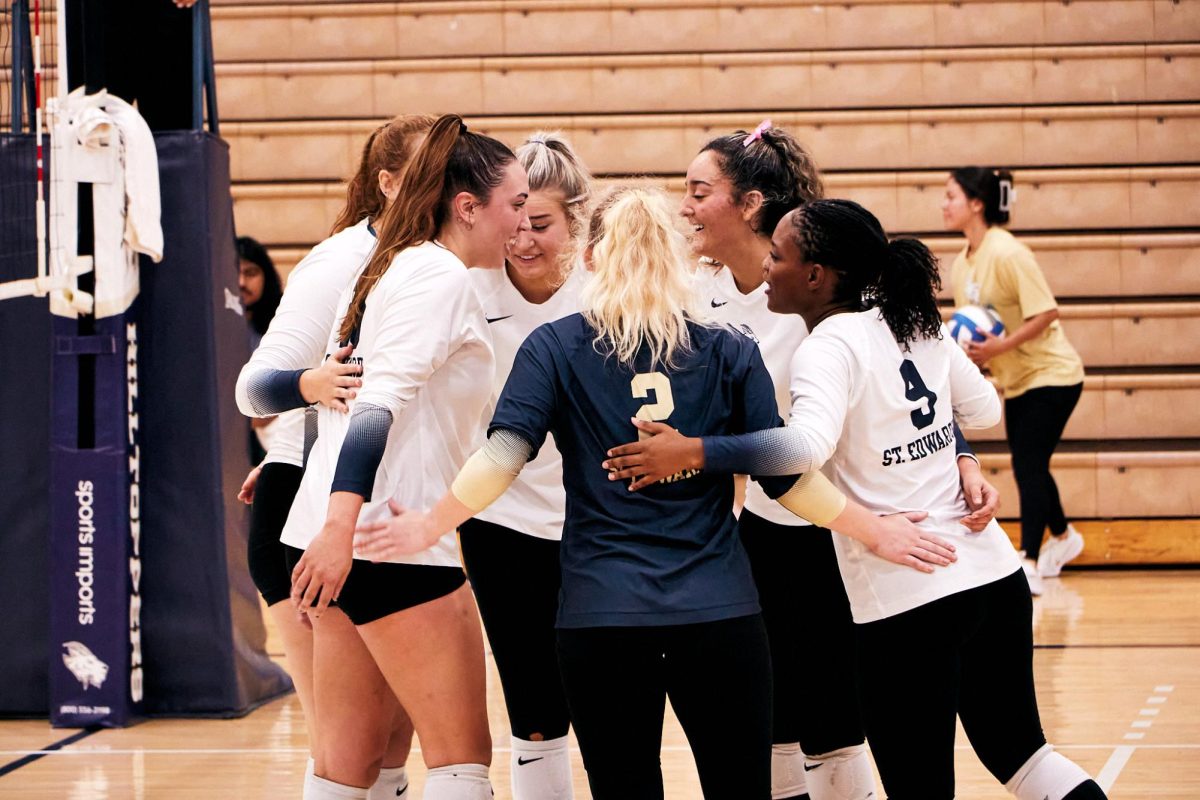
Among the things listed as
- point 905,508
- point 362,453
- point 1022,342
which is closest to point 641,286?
point 362,453

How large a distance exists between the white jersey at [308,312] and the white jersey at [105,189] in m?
1.82

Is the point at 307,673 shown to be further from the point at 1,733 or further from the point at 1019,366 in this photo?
the point at 1019,366

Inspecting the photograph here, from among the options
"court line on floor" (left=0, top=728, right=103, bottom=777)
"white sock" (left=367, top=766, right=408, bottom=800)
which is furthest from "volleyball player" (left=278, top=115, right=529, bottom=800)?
"court line on floor" (left=0, top=728, right=103, bottom=777)

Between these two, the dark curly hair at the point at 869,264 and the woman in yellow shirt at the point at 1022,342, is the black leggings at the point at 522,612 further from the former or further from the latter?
the woman in yellow shirt at the point at 1022,342

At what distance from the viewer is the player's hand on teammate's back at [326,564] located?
208cm

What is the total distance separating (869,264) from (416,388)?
0.83 meters

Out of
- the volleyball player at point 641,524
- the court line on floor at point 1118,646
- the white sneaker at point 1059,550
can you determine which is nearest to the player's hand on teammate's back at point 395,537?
the volleyball player at point 641,524

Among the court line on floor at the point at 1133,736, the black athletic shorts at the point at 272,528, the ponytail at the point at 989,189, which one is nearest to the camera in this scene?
the black athletic shorts at the point at 272,528

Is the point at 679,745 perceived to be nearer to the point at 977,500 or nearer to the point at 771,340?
the point at 771,340

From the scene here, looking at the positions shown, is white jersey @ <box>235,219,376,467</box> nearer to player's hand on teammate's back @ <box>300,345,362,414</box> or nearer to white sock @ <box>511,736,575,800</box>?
player's hand on teammate's back @ <box>300,345,362,414</box>

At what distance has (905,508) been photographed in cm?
238

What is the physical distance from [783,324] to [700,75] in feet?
18.5

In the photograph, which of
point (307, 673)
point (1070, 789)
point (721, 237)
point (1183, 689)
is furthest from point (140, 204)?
point (1183, 689)

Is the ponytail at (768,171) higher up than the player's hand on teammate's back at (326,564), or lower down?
higher up
